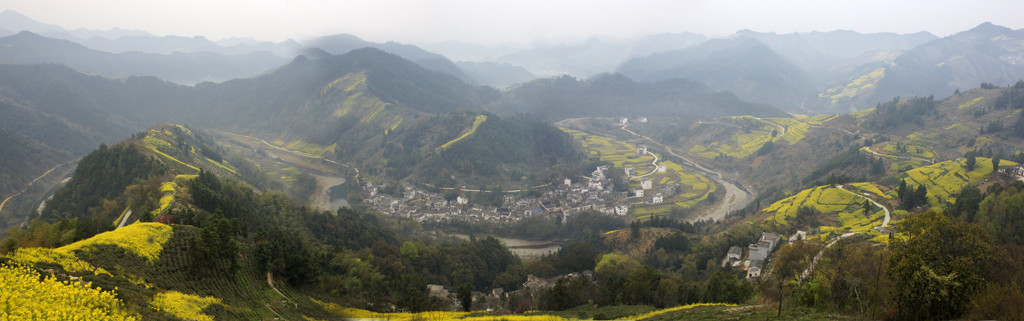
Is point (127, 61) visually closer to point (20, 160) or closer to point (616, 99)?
point (20, 160)

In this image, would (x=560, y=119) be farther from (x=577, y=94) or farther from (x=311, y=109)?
(x=311, y=109)

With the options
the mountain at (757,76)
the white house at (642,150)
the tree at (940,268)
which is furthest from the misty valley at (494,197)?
the mountain at (757,76)

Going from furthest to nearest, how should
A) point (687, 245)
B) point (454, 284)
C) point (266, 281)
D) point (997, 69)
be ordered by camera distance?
point (997, 69), point (687, 245), point (454, 284), point (266, 281)

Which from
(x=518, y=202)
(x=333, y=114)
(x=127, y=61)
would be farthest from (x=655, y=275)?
(x=127, y=61)

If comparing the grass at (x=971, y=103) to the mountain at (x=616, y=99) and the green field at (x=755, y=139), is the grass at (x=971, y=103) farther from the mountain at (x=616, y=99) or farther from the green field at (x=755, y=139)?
the mountain at (x=616, y=99)

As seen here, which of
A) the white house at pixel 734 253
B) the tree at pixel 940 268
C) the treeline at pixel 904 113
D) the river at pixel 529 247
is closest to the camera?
the tree at pixel 940 268

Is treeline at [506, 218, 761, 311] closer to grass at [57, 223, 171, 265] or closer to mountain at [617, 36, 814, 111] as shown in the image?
grass at [57, 223, 171, 265]

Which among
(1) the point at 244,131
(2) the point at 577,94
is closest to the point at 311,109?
(1) the point at 244,131
